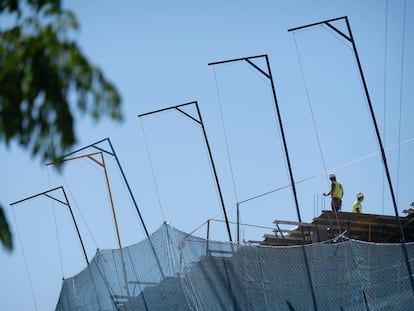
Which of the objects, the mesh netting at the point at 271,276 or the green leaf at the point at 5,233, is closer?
the green leaf at the point at 5,233

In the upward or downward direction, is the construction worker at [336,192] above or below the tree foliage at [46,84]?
below

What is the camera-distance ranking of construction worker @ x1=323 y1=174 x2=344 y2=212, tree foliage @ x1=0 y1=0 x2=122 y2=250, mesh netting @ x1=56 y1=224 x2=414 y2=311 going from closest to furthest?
tree foliage @ x1=0 y1=0 x2=122 y2=250 < mesh netting @ x1=56 y1=224 x2=414 y2=311 < construction worker @ x1=323 y1=174 x2=344 y2=212

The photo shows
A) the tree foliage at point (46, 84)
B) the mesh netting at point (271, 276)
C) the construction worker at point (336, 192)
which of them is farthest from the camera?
the construction worker at point (336, 192)

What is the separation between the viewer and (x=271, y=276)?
54.6 ft

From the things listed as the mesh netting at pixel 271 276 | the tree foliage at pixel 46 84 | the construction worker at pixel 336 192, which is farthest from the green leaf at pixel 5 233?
the construction worker at pixel 336 192

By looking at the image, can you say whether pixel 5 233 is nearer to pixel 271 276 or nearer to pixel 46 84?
pixel 46 84

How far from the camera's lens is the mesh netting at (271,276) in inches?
648

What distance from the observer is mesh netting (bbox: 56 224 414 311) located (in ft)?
54.0

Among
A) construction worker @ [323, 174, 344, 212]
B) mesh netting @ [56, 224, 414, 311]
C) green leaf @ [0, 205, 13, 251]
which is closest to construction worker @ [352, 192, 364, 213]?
construction worker @ [323, 174, 344, 212]

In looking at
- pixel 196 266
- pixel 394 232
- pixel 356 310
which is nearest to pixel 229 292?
pixel 196 266

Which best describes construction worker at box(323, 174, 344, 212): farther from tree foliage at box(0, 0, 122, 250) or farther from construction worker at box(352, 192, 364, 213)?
tree foliage at box(0, 0, 122, 250)

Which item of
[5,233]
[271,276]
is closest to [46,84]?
[5,233]

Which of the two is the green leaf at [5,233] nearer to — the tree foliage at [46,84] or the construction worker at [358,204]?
the tree foliage at [46,84]

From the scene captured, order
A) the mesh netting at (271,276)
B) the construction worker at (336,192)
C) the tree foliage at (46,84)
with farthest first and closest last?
1. the construction worker at (336,192)
2. the mesh netting at (271,276)
3. the tree foliage at (46,84)
